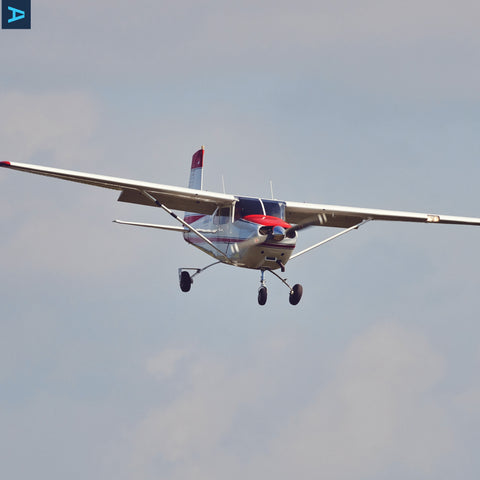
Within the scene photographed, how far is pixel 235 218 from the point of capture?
113ft

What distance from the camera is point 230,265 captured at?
115 ft

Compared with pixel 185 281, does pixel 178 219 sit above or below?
above

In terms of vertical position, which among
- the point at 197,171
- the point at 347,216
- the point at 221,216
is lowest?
the point at 221,216

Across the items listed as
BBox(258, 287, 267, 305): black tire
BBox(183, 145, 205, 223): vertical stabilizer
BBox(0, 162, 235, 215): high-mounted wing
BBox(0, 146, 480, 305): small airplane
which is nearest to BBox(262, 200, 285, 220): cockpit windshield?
BBox(0, 146, 480, 305): small airplane

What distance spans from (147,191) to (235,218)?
2.73 meters

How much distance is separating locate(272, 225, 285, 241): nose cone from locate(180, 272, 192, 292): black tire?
632 cm

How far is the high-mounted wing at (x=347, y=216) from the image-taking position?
36.6 meters

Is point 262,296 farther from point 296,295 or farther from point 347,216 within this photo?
point 347,216

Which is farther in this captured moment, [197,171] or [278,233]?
[197,171]

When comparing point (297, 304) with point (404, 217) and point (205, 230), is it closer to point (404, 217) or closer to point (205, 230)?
point (205, 230)

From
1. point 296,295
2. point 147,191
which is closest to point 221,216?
point 147,191

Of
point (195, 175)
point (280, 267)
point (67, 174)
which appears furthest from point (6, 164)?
point (195, 175)

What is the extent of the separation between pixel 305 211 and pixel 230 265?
130 inches

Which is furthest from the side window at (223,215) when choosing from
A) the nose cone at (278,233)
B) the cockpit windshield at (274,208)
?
the nose cone at (278,233)
